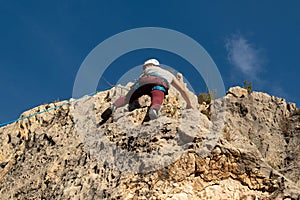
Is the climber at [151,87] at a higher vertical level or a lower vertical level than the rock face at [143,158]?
higher

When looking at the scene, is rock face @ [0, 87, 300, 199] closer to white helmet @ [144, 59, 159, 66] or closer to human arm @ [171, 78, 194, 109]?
human arm @ [171, 78, 194, 109]

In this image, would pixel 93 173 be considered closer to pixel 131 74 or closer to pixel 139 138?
pixel 139 138

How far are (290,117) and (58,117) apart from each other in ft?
21.8

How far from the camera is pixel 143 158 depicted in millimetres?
8062

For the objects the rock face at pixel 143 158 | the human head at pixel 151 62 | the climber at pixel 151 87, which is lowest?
the rock face at pixel 143 158

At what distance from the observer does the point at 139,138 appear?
8.62 meters

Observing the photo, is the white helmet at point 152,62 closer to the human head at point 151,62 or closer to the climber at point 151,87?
the human head at point 151,62

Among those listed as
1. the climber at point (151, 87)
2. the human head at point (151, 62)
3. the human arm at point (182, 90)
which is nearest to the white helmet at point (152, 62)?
the human head at point (151, 62)

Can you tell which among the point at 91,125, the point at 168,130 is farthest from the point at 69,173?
the point at 168,130

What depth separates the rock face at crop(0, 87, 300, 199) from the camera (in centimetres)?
791

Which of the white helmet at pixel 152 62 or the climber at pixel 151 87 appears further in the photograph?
the white helmet at pixel 152 62

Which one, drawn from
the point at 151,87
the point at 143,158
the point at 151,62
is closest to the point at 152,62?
the point at 151,62

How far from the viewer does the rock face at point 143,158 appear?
7910mm

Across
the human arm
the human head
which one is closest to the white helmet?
the human head
